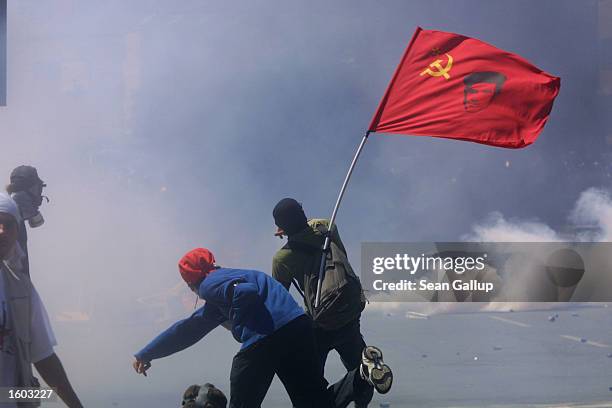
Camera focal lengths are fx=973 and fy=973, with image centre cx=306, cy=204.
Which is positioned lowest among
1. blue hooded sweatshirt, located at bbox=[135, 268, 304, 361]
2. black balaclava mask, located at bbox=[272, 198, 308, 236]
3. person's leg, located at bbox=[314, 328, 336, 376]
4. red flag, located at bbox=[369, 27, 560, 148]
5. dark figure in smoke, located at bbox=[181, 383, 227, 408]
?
dark figure in smoke, located at bbox=[181, 383, 227, 408]

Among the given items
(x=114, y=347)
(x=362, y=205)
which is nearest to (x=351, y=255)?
(x=362, y=205)

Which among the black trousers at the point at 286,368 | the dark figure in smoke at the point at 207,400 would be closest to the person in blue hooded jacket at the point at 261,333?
the black trousers at the point at 286,368

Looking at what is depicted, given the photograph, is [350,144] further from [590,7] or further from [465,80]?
[590,7]

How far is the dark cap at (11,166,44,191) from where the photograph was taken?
4.83 metres

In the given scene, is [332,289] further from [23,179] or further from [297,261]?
[23,179]

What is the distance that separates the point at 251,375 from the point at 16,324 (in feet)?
3.69

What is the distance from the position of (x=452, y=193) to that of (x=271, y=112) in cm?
101

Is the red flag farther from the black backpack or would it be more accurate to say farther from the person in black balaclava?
the person in black balaclava

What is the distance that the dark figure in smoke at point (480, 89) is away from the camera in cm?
445

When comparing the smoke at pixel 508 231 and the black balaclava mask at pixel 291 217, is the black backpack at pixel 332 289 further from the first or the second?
the smoke at pixel 508 231

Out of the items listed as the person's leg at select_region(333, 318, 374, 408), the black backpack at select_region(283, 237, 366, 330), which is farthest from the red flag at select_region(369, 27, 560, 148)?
the person's leg at select_region(333, 318, 374, 408)

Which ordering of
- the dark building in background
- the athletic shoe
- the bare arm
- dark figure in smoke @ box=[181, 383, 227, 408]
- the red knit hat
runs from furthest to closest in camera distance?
the dark building in background < the athletic shoe < the red knit hat < dark figure in smoke @ box=[181, 383, 227, 408] < the bare arm

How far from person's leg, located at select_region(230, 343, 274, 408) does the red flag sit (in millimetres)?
1230

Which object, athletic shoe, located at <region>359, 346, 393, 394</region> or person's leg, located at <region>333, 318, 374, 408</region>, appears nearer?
athletic shoe, located at <region>359, 346, 393, 394</region>
